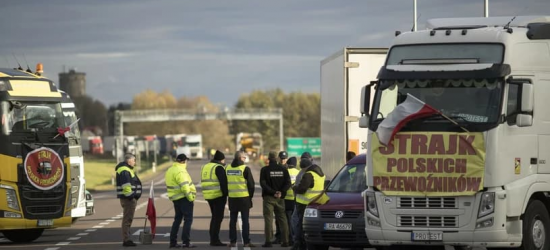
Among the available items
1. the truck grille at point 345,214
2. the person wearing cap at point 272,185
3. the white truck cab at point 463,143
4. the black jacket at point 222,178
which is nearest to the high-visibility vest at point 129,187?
the black jacket at point 222,178

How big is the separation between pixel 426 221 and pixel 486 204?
0.85 metres

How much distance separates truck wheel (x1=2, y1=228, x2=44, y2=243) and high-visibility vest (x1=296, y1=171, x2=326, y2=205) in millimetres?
7756

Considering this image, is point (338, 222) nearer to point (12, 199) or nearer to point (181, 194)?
point (181, 194)

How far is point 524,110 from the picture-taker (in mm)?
15500

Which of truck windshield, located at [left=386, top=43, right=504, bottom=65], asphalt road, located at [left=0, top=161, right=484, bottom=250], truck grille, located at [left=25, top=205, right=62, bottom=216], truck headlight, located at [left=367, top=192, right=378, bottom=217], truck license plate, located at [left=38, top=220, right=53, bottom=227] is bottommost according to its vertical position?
asphalt road, located at [left=0, top=161, right=484, bottom=250]

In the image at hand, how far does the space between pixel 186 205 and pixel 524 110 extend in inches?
375

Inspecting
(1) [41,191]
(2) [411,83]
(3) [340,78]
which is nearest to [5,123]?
(1) [41,191]

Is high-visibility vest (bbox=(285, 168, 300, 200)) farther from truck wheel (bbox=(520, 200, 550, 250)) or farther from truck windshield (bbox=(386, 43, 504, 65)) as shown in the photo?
truck wheel (bbox=(520, 200, 550, 250))

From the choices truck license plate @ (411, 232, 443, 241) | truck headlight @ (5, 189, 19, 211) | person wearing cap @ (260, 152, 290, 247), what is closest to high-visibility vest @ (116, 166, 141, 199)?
truck headlight @ (5, 189, 19, 211)

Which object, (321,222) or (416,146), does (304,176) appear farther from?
(416,146)

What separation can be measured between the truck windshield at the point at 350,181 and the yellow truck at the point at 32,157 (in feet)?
24.4

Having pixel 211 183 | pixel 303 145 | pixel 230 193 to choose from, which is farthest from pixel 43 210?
pixel 303 145

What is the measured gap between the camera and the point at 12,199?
79.7 ft

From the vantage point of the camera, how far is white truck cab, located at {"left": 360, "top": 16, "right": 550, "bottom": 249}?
15.6 meters
